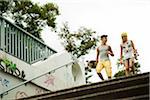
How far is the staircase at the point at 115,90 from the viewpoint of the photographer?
7613mm

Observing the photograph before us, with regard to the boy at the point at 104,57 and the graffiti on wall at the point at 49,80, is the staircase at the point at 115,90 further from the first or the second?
the graffiti on wall at the point at 49,80

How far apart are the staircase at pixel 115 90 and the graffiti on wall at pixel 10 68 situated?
4445 mm

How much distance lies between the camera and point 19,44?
1411 centimetres

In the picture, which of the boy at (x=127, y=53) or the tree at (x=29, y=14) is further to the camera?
the tree at (x=29, y=14)

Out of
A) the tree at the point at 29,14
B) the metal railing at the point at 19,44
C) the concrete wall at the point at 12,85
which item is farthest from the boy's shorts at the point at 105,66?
the tree at the point at 29,14

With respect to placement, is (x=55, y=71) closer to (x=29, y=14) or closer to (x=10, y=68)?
(x=10, y=68)

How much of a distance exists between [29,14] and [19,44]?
1161 cm

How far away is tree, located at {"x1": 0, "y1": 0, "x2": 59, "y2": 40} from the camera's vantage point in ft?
83.0

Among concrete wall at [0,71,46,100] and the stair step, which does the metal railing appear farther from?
the stair step

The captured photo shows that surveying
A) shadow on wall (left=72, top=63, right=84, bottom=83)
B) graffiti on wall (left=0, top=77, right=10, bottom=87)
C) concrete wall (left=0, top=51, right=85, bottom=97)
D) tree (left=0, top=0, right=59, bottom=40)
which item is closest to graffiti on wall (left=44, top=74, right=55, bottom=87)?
concrete wall (left=0, top=51, right=85, bottom=97)

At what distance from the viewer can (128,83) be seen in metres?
7.80

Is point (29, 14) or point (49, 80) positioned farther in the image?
point (29, 14)

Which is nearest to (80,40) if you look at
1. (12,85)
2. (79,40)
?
(79,40)

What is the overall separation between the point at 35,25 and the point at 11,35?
12.0 meters
